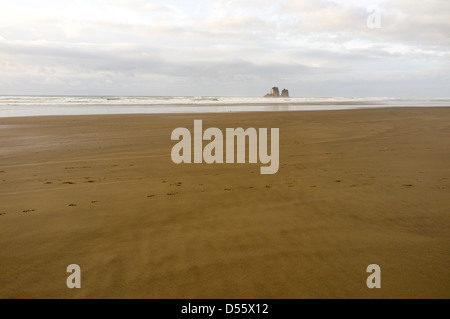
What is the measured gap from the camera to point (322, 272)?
3.21 metres

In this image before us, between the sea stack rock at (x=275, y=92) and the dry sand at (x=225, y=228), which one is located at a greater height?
the sea stack rock at (x=275, y=92)

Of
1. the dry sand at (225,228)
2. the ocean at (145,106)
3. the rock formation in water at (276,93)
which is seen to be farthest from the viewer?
the rock formation in water at (276,93)

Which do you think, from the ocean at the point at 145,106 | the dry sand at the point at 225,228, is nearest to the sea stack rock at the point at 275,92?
the ocean at the point at 145,106

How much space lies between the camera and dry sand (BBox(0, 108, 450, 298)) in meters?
3.06

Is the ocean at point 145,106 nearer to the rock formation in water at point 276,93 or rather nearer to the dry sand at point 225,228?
the dry sand at point 225,228

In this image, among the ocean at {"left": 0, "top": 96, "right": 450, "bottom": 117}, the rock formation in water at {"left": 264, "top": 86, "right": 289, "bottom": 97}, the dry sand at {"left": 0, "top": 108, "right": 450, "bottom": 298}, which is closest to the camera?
the dry sand at {"left": 0, "top": 108, "right": 450, "bottom": 298}

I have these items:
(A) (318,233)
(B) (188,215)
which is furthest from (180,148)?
(A) (318,233)

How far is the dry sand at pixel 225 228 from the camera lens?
120 inches

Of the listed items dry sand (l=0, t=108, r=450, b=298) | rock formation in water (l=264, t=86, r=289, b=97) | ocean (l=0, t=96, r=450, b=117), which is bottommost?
dry sand (l=0, t=108, r=450, b=298)

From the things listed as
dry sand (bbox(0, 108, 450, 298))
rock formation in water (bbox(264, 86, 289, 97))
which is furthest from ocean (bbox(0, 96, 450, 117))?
rock formation in water (bbox(264, 86, 289, 97))

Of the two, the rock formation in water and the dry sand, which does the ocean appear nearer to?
the dry sand

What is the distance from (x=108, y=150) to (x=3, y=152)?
120 inches

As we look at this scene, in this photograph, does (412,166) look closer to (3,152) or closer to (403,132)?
(403,132)

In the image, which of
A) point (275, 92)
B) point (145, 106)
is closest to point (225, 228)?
point (145, 106)
